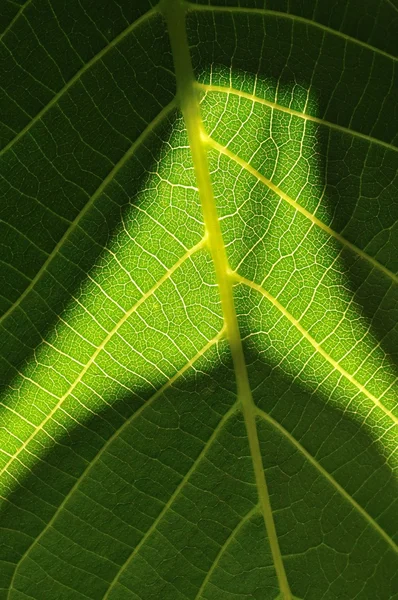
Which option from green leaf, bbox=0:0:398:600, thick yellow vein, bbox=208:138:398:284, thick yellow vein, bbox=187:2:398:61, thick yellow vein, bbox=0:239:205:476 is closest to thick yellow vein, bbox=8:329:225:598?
green leaf, bbox=0:0:398:600

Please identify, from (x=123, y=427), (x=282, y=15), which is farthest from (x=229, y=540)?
(x=282, y=15)

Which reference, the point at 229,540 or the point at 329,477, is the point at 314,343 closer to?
the point at 329,477

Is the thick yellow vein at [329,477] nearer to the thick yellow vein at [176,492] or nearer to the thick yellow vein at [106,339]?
the thick yellow vein at [176,492]

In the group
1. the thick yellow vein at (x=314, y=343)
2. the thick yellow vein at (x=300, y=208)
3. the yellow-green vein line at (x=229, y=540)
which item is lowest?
the yellow-green vein line at (x=229, y=540)

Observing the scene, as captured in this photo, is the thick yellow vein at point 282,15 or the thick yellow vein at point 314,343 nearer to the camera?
the thick yellow vein at point 282,15

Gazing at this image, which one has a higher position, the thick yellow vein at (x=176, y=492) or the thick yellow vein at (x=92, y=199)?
the thick yellow vein at (x=92, y=199)

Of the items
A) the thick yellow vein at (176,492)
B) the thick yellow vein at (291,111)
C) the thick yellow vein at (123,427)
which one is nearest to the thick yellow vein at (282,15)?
the thick yellow vein at (291,111)

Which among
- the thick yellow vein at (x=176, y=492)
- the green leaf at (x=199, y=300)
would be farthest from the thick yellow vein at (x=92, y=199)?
the thick yellow vein at (x=176, y=492)
